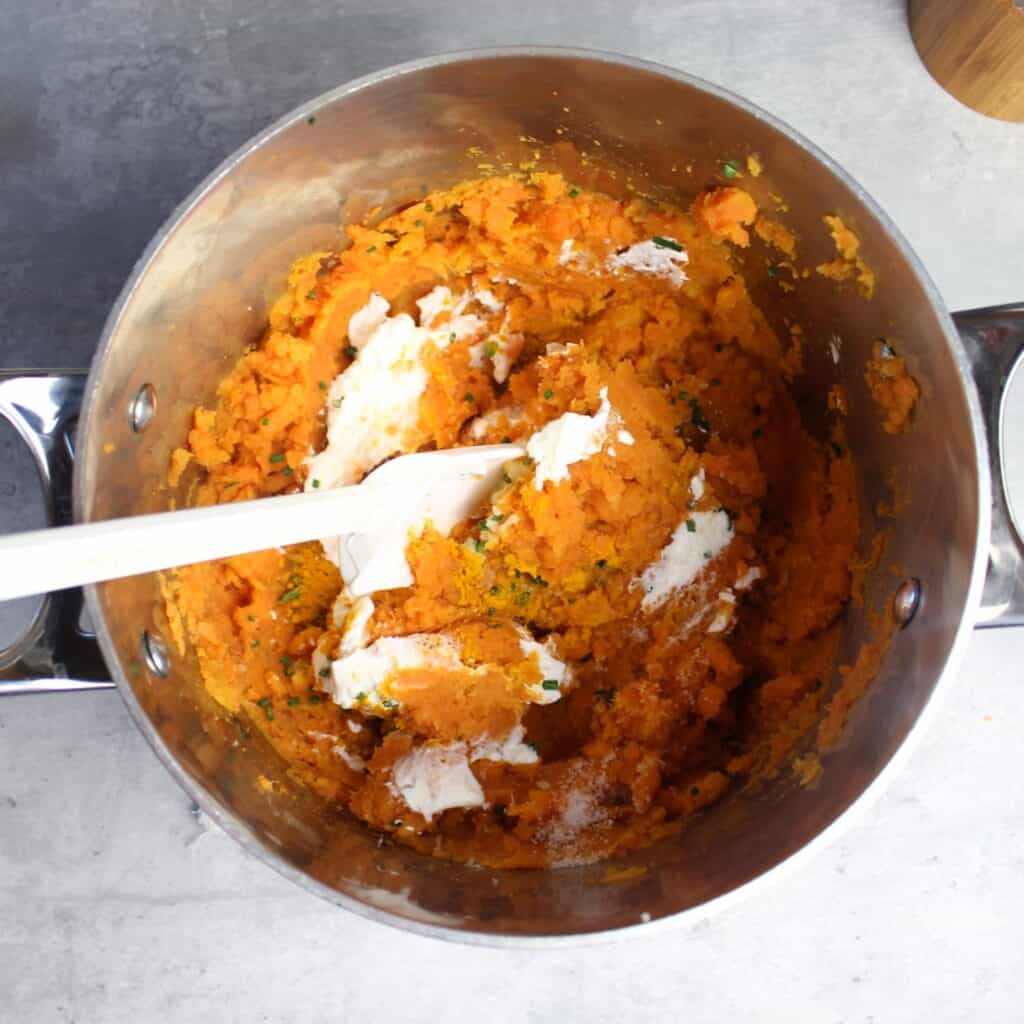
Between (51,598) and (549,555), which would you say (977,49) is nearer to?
(549,555)

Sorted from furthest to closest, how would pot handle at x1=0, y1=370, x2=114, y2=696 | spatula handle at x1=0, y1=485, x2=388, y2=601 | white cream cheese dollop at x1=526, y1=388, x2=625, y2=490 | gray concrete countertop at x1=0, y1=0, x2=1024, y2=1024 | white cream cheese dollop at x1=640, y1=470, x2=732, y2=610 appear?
gray concrete countertop at x1=0, y1=0, x2=1024, y2=1024 < white cream cheese dollop at x1=640, y1=470, x2=732, y2=610 < white cream cheese dollop at x1=526, y1=388, x2=625, y2=490 < pot handle at x1=0, y1=370, x2=114, y2=696 < spatula handle at x1=0, y1=485, x2=388, y2=601

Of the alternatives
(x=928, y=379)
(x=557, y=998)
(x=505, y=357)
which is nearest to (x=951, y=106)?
(x=928, y=379)

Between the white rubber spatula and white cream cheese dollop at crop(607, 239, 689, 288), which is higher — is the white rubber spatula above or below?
below

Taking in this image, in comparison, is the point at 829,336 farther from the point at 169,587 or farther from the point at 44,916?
the point at 44,916

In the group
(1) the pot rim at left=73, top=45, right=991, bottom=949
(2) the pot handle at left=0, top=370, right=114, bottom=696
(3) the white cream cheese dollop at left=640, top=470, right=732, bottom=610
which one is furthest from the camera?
(3) the white cream cheese dollop at left=640, top=470, right=732, bottom=610

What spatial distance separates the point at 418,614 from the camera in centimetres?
165

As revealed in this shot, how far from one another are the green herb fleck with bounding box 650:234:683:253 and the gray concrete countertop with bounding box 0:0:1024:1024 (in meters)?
0.45

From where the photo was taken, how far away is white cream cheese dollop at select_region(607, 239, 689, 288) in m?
1.69

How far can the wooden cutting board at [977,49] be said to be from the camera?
1.70 meters

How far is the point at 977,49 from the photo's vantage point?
1.75m

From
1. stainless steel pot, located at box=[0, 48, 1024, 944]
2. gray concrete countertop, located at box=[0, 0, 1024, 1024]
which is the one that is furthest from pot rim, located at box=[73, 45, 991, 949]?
gray concrete countertop, located at box=[0, 0, 1024, 1024]

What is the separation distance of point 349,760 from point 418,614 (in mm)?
295

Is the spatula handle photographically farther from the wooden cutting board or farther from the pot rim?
the wooden cutting board

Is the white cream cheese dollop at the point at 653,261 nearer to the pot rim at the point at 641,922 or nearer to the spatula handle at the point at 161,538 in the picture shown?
the pot rim at the point at 641,922
